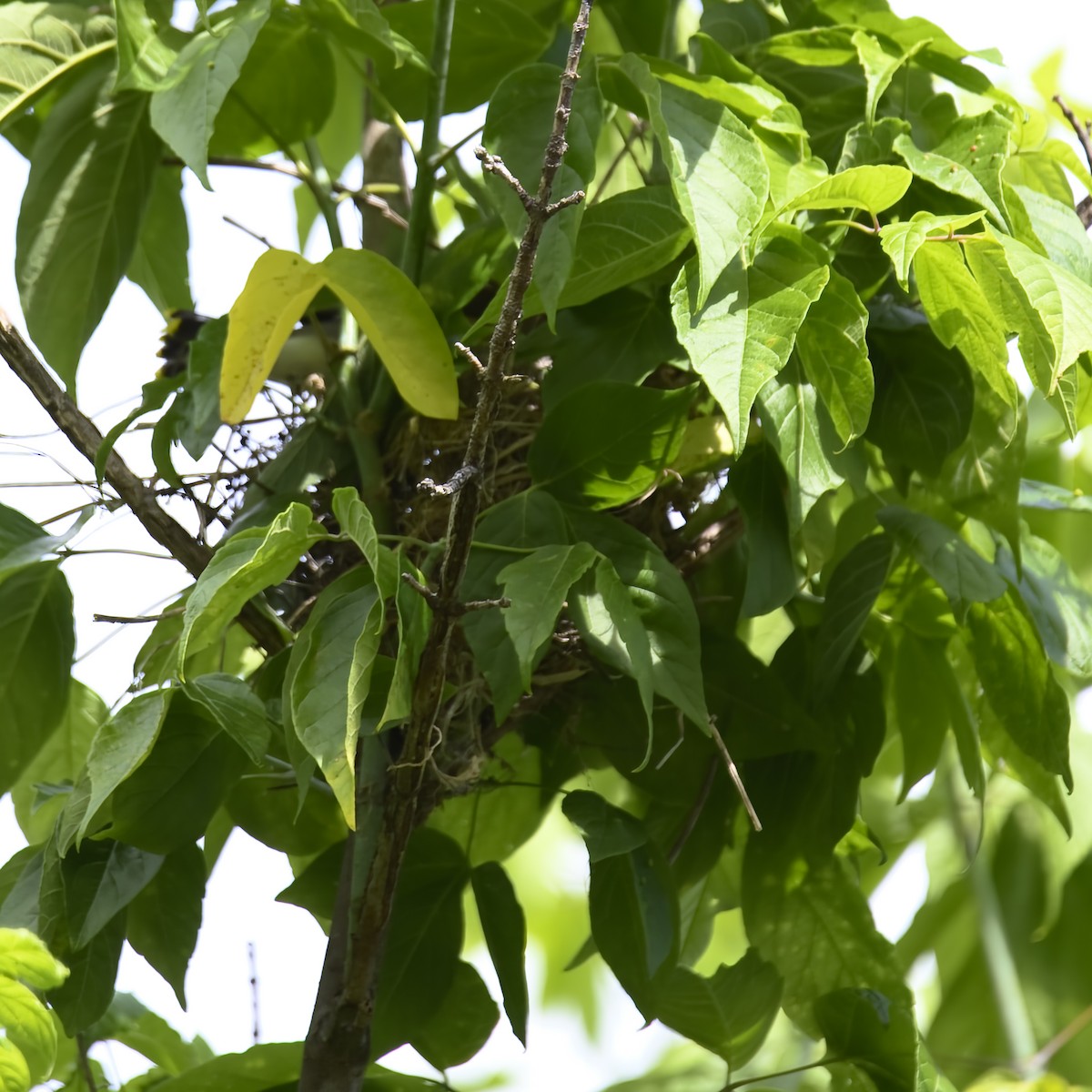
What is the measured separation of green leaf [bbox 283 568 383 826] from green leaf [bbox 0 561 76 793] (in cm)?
27

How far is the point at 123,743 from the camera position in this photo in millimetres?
542

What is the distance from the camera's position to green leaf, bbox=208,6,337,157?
78 cm

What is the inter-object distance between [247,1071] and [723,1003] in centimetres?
25

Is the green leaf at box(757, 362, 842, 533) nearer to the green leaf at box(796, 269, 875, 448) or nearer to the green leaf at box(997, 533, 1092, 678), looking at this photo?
the green leaf at box(796, 269, 875, 448)

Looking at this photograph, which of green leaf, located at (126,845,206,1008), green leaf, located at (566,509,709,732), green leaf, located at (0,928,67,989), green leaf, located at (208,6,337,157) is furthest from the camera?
green leaf, located at (208,6,337,157)

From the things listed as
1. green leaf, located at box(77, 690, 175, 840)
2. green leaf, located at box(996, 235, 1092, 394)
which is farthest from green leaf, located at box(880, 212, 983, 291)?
green leaf, located at box(77, 690, 175, 840)

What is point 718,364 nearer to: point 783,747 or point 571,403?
point 571,403

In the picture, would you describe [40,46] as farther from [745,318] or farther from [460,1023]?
[460,1023]

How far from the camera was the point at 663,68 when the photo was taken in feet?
2.03

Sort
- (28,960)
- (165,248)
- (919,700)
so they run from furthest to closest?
(165,248) < (919,700) < (28,960)

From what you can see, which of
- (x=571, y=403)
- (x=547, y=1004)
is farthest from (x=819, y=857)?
(x=547, y=1004)

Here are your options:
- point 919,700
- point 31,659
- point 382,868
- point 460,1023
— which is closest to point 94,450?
point 31,659

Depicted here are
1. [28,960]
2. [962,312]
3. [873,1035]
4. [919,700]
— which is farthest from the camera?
[919,700]

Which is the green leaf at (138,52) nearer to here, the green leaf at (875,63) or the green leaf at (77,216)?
the green leaf at (77,216)
